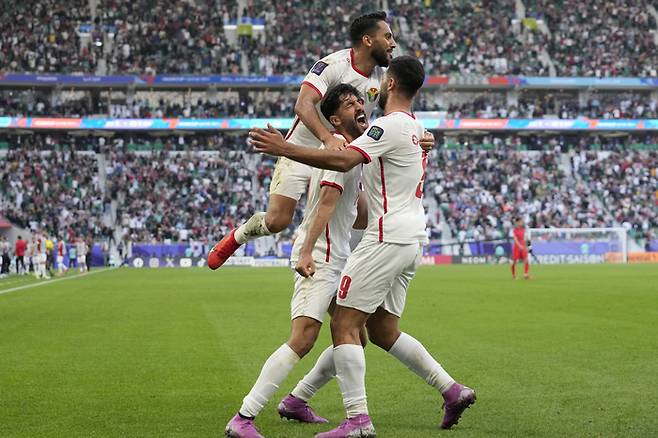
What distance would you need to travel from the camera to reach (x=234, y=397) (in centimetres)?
817

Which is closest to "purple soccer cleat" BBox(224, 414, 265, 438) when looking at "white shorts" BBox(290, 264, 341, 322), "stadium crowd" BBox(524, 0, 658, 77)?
"white shorts" BBox(290, 264, 341, 322)

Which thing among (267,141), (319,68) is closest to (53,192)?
(319,68)

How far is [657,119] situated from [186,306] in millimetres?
55042

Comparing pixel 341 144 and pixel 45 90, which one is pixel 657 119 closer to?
pixel 45 90

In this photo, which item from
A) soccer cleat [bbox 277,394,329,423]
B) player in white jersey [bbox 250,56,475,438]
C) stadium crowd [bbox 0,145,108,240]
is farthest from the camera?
stadium crowd [bbox 0,145,108,240]

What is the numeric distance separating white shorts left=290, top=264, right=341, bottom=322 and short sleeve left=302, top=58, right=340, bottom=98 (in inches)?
58.4

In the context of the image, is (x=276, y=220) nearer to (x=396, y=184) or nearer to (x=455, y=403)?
(x=396, y=184)

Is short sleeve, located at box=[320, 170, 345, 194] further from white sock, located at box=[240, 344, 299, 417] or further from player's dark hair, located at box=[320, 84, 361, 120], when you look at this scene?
white sock, located at box=[240, 344, 299, 417]

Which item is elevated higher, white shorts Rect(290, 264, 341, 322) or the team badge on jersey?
the team badge on jersey

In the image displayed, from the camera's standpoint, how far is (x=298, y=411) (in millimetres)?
7082

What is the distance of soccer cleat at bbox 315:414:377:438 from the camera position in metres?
6.21

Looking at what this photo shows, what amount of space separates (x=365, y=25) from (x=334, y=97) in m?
0.84

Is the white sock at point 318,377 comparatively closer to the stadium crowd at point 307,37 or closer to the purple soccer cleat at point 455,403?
the purple soccer cleat at point 455,403

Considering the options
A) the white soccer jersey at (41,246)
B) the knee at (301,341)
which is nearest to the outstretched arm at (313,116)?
the knee at (301,341)
